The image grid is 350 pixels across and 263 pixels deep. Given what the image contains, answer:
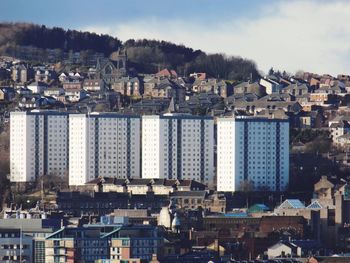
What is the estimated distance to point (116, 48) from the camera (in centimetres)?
11319

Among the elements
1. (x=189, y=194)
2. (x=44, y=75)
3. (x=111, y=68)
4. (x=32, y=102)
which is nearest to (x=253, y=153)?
(x=189, y=194)

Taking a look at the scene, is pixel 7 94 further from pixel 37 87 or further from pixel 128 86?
pixel 128 86

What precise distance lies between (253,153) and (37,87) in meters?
19.2

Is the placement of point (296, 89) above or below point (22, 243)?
above

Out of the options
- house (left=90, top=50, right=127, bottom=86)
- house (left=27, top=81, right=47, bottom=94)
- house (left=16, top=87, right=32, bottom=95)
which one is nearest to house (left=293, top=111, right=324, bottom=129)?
house (left=16, top=87, right=32, bottom=95)

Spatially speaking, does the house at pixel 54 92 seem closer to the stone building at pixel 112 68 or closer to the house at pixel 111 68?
the house at pixel 111 68

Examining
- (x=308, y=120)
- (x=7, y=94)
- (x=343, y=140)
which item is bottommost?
(x=343, y=140)

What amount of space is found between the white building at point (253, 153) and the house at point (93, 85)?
17.5 meters

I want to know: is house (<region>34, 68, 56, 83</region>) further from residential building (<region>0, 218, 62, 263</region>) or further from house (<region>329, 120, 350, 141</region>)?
residential building (<region>0, 218, 62, 263</region>)

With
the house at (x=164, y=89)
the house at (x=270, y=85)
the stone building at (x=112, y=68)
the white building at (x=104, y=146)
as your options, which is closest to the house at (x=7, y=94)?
the house at (x=164, y=89)

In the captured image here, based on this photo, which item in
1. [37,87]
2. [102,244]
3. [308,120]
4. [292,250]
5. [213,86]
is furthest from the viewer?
[213,86]

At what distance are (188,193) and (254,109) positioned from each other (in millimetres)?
15155

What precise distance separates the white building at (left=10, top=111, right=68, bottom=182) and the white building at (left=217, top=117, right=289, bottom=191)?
18.9 ft

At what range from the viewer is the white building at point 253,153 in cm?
7919
